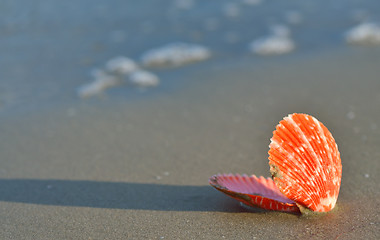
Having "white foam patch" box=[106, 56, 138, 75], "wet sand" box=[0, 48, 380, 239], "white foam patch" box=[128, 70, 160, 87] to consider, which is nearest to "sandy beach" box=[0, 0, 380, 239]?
"wet sand" box=[0, 48, 380, 239]

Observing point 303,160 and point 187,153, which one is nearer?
point 303,160

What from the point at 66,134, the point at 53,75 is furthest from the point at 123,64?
the point at 66,134

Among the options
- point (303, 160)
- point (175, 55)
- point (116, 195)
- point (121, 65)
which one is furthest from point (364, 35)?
point (116, 195)

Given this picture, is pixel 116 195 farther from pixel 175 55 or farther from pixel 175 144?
pixel 175 55

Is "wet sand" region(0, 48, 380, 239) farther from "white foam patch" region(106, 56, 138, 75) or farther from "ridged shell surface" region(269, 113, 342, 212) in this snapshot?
Result: "white foam patch" region(106, 56, 138, 75)

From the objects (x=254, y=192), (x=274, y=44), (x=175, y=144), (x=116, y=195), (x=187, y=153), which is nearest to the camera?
(x=254, y=192)

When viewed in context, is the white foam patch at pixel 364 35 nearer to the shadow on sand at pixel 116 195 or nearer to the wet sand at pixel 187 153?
Answer: the wet sand at pixel 187 153

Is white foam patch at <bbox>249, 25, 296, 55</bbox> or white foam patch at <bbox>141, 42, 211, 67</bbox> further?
white foam patch at <bbox>249, 25, 296, 55</bbox>

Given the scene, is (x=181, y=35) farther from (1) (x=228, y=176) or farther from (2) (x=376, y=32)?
(1) (x=228, y=176)

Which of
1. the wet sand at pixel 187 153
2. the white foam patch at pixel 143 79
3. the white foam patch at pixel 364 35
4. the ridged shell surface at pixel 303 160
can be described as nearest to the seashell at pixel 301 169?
the ridged shell surface at pixel 303 160
